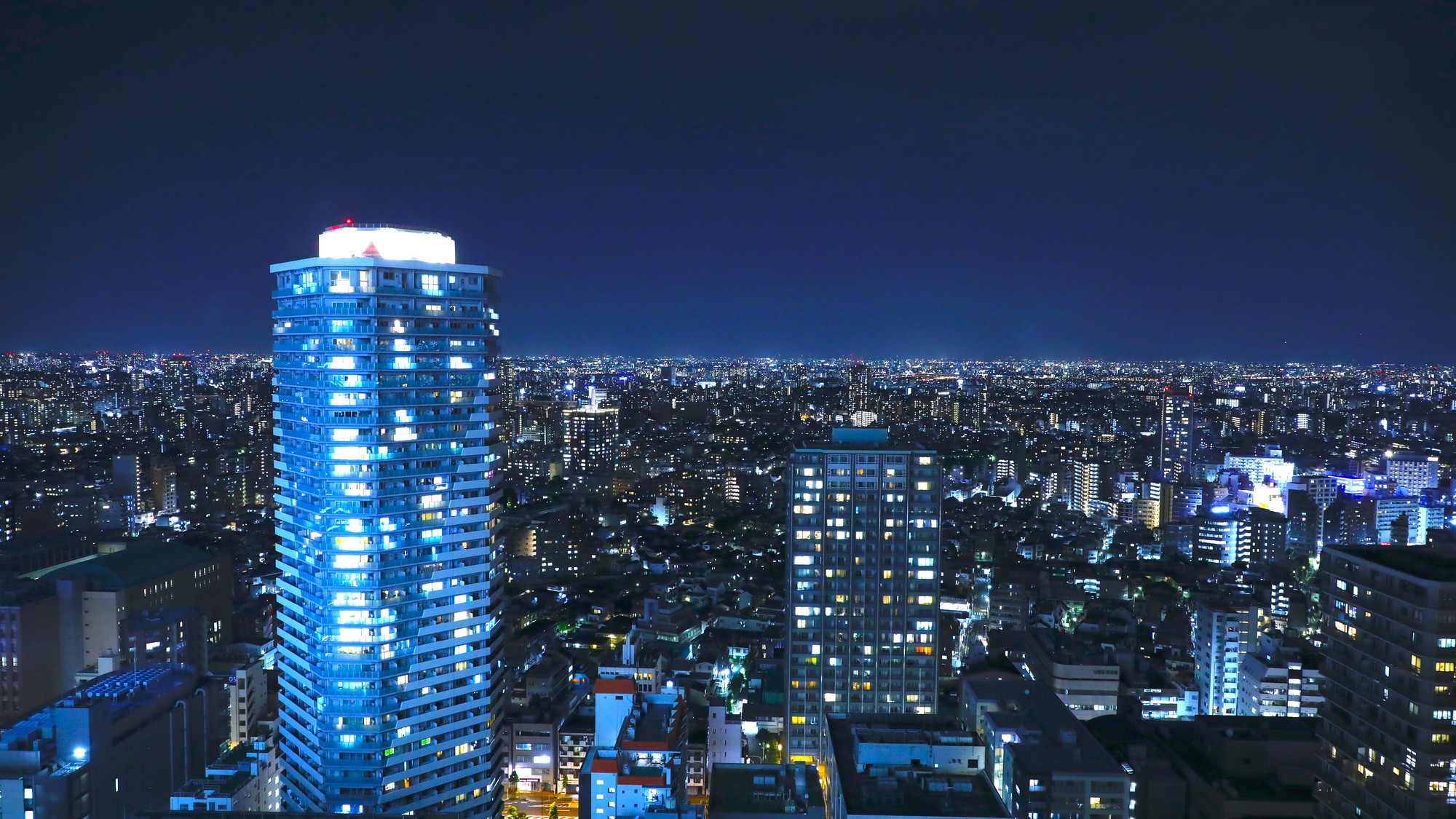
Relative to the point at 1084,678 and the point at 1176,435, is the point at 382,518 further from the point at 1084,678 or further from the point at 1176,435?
the point at 1176,435

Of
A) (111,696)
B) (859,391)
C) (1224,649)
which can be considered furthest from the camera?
(859,391)

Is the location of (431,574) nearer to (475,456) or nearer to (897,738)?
(475,456)

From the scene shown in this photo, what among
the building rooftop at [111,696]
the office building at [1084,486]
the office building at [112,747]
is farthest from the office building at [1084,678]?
the office building at [1084,486]

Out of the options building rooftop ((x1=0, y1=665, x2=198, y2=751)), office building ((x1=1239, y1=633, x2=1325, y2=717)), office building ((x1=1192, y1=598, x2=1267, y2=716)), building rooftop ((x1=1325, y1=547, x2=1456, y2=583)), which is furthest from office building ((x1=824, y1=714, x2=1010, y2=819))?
office building ((x1=1192, y1=598, x2=1267, y2=716))

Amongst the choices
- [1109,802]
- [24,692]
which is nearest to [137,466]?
[24,692]

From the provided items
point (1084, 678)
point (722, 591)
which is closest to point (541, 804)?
point (1084, 678)

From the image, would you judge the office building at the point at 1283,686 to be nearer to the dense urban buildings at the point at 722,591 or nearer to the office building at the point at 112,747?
the dense urban buildings at the point at 722,591
